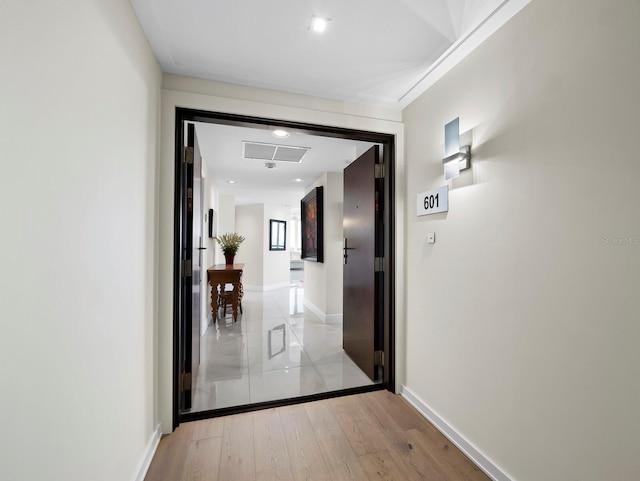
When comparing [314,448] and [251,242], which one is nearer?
[314,448]

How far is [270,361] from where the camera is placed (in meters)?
3.00

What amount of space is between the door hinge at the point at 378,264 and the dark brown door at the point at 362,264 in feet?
0.04

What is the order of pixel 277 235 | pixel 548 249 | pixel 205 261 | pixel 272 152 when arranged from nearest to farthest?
pixel 548 249 → pixel 272 152 → pixel 205 261 → pixel 277 235

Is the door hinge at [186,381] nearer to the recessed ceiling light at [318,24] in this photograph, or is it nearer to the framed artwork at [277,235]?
the recessed ceiling light at [318,24]

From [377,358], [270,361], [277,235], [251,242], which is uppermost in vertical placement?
[277,235]

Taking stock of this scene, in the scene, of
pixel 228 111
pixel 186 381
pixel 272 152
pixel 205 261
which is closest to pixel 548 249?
pixel 228 111

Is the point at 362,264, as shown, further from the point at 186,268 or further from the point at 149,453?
the point at 149,453

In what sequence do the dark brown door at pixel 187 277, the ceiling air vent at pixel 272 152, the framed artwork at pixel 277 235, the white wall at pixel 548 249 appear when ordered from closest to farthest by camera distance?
the white wall at pixel 548 249 < the dark brown door at pixel 187 277 < the ceiling air vent at pixel 272 152 < the framed artwork at pixel 277 235

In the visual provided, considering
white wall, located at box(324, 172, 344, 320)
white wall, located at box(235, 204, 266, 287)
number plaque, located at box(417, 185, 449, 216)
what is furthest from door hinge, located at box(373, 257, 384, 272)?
white wall, located at box(235, 204, 266, 287)

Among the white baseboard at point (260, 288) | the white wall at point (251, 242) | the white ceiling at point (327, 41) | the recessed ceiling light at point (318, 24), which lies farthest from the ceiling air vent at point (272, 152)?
the white baseboard at point (260, 288)

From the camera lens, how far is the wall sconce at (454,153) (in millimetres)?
1687

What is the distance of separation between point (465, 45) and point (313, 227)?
3.67 metres

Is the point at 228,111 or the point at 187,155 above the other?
the point at 228,111

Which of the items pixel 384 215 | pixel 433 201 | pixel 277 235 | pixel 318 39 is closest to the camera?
pixel 318 39
